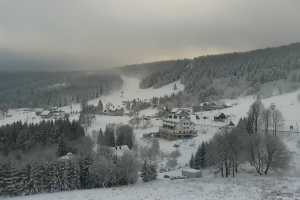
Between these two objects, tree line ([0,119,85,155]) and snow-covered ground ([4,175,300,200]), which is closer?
snow-covered ground ([4,175,300,200])

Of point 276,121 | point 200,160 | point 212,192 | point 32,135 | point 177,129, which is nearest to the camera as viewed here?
point 212,192

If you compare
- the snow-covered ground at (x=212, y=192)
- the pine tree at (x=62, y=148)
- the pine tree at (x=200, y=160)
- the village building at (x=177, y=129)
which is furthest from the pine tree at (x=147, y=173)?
the village building at (x=177, y=129)

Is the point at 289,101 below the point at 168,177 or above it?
above

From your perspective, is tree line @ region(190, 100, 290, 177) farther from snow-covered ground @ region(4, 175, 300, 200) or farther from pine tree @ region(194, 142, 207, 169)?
snow-covered ground @ region(4, 175, 300, 200)

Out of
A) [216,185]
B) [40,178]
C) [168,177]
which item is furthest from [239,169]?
[40,178]

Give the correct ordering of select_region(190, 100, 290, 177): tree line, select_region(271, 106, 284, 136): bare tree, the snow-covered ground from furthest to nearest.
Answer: select_region(271, 106, 284, 136): bare tree < select_region(190, 100, 290, 177): tree line < the snow-covered ground

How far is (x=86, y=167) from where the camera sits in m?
46.5

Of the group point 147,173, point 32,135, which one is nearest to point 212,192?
point 147,173

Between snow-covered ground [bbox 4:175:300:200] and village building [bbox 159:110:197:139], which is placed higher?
village building [bbox 159:110:197:139]

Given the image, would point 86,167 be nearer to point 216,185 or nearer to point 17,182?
point 17,182

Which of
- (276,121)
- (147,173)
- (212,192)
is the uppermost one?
(276,121)

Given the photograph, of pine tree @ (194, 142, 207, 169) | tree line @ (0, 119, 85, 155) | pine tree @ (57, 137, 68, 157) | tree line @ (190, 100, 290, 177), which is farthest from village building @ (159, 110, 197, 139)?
tree line @ (190, 100, 290, 177)

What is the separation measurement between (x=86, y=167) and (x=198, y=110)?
96.1 m

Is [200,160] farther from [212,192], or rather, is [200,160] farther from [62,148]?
[62,148]
